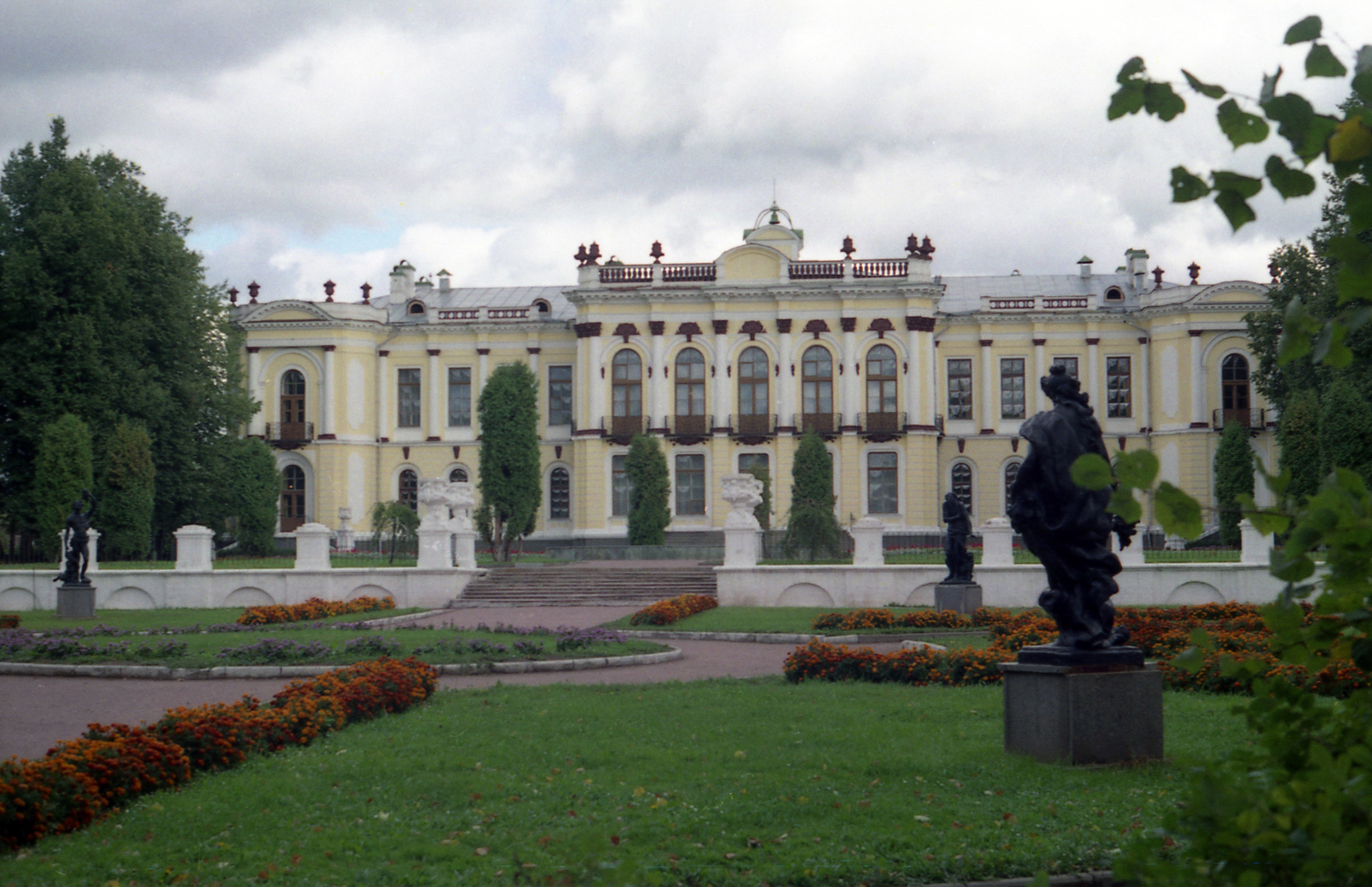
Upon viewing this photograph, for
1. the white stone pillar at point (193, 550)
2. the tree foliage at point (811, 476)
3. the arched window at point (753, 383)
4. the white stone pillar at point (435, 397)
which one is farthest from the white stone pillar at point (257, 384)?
the white stone pillar at point (193, 550)

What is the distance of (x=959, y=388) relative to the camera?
4412 centimetres

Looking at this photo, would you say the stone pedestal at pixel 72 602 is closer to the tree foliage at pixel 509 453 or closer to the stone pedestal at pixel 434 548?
the stone pedestal at pixel 434 548

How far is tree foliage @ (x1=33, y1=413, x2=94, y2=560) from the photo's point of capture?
30859mm

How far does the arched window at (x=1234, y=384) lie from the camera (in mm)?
41750

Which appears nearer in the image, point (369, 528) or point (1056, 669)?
point (1056, 669)

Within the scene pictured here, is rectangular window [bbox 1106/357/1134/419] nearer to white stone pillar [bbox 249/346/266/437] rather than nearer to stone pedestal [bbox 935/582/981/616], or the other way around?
stone pedestal [bbox 935/582/981/616]

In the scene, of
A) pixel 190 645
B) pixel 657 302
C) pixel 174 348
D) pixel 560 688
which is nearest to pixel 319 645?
pixel 190 645

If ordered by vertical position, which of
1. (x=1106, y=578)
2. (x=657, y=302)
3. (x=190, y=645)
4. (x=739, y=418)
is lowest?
(x=190, y=645)

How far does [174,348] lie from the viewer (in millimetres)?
36500

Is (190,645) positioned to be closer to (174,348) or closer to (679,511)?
(174,348)

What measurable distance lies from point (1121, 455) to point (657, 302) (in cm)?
3934

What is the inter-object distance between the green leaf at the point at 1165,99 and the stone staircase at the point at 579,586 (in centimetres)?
2245

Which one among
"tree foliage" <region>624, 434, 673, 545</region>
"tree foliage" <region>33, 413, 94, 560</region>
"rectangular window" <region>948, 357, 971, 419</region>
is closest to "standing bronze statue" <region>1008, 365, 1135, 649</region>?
"tree foliage" <region>33, 413, 94, 560</region>

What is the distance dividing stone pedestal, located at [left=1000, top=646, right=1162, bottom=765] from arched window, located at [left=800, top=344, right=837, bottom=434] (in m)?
33.8
